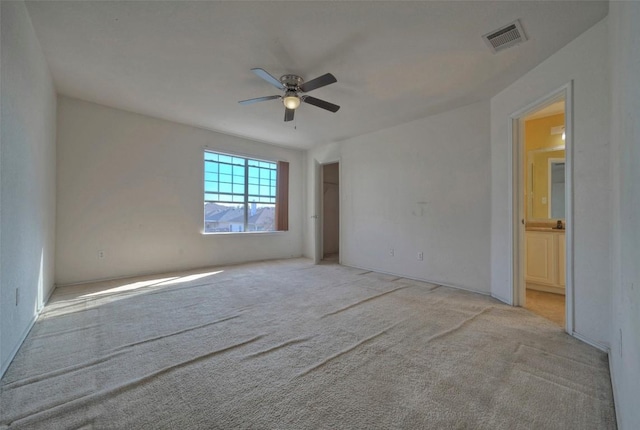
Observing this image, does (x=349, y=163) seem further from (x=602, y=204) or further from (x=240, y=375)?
(x=240, y=375)

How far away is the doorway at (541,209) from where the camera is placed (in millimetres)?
2930

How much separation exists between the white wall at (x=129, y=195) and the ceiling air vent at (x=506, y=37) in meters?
4.39

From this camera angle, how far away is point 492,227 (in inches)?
129

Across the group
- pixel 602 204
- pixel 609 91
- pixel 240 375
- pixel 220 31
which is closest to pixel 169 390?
pixel 240 375

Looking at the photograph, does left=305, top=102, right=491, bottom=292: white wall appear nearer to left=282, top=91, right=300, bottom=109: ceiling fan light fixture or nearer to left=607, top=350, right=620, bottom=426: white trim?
left=607, top=350, right=620, bottom=426: white trim

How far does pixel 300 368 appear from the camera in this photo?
5.59 feet

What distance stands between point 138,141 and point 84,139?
643 millimetres

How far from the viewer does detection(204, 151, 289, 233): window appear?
508 centimetres

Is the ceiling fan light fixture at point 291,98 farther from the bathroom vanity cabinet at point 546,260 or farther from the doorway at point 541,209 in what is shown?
the bathroom vanity cabinet at point 546,260

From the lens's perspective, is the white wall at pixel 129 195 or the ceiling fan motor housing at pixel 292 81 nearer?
the ceiling fan motor housing at pixel 292 81

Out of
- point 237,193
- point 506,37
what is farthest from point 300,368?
point 237,193

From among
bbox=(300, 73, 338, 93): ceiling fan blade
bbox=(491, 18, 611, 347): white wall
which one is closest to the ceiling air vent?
bbox=(491, 18, 611, 347): white wall

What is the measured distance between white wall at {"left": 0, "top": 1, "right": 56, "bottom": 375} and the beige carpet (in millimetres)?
271

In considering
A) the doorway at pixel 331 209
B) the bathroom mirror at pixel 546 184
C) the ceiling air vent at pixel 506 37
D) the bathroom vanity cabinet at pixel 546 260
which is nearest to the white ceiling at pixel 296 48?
the ceiling air vent at pixel 506 37
